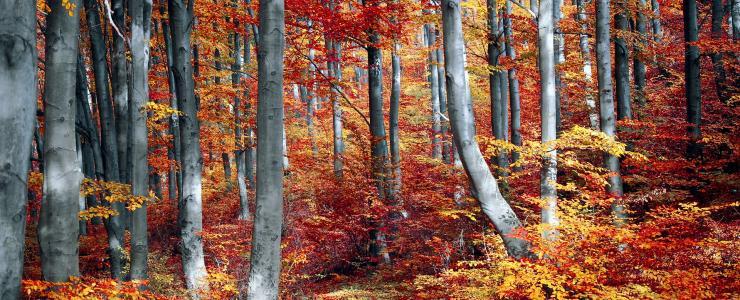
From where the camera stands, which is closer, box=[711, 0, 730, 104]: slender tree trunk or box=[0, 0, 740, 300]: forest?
box=[0, 0, 740, 300]: forest

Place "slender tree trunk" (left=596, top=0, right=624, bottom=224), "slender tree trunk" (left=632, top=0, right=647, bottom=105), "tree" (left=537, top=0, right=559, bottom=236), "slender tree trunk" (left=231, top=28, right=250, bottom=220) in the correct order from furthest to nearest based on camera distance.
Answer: "slender tree trunk" (left=231, top=28, right=250, bottom=220)
"slender tree trunk" (left=632, top=0, right=647, bottom=105)
"slender tree trunk" (left=596, top=0, right=624, bottom=224)
"tree" (left=537, top=0, right=559, bottom=236)

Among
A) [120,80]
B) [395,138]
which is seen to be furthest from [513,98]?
[120,80]

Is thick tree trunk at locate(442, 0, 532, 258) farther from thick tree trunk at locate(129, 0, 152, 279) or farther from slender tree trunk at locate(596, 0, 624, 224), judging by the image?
thick tree trunk at locate(129, 0, 152, 279)

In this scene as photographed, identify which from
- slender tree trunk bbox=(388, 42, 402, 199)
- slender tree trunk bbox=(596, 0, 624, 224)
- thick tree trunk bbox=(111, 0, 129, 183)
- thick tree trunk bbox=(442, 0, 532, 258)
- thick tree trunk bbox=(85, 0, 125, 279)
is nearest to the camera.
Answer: thick tree trunk bbox=(442, 0, 532, 258)

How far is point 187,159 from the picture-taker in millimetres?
8297

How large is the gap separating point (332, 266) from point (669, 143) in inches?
312

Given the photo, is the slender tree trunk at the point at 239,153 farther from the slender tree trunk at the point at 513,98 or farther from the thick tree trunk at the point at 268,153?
the thick tree trunk at the point at 268,153

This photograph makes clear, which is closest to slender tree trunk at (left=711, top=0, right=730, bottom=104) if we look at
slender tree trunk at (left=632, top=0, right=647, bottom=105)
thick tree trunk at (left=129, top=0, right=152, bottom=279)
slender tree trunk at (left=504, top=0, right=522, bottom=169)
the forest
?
the forest

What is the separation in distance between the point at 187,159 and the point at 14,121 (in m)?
5.45

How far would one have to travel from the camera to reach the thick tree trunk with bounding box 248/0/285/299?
557cm

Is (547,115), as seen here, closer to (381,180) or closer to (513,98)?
(381,180)

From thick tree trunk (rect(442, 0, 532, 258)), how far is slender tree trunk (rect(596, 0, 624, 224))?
245 cm

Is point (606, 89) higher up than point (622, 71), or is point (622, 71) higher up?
point (622, 71)

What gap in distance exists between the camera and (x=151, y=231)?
16.0 meters
